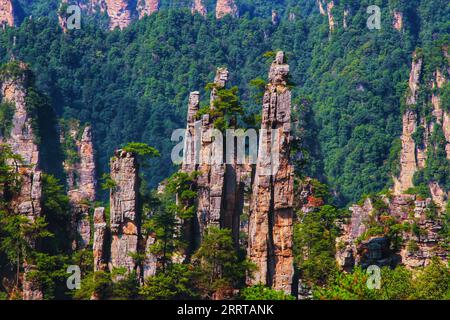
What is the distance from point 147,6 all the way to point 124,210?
393ft

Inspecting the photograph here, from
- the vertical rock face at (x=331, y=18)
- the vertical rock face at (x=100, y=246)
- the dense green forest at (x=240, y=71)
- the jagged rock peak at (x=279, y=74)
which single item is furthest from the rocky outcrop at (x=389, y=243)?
the vertical rock face at (x=331, y=18)

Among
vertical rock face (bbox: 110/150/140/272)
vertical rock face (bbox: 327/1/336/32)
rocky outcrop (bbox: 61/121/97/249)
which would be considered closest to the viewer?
vertical rock face (bbox: 110/150/140/272)

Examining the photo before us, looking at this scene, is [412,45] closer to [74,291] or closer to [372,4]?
[372,4]

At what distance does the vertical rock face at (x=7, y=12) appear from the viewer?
15550 centimetres

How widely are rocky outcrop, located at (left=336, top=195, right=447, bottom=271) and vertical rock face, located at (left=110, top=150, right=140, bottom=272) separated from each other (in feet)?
30.8

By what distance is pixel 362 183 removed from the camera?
123625 mm

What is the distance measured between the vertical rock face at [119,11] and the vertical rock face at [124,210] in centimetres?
11878

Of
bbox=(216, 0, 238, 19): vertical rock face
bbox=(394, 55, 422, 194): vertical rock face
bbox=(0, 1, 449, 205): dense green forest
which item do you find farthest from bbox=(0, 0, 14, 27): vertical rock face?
bbox=(394, 55, 422, 194): vertical rock face

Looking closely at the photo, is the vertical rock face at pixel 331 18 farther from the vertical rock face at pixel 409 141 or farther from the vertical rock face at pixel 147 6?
the vertical rock face at pixel 147 6

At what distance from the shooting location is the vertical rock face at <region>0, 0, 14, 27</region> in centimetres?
15550

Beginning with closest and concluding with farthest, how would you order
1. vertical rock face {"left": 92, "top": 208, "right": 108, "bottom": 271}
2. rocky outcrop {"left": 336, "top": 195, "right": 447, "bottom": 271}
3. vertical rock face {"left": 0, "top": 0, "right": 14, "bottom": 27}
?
vertical rock face {"left": 92, "top": 208, "right": 108, "bottom": 271} < rocky outcrop {"left": 336, "top": 195, "right": 447, "bottom": 271} < vertical rock face {"left": 0, "top": 0, "right": 14, "bottom": 27}

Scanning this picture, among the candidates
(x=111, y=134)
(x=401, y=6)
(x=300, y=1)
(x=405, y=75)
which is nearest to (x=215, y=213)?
(x=111, y=134)

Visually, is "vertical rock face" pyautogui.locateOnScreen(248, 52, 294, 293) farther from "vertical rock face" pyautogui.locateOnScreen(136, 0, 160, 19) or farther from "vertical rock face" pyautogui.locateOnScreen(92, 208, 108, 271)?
"vertical rock face" pyautogui.locateOnScreen(136, 0, 160, 19)

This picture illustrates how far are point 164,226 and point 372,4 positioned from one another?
274 feet
